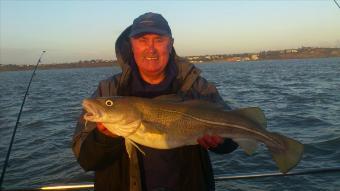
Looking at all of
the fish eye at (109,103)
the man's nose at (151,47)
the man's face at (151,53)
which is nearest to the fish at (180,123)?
the fish eye at (109,103)

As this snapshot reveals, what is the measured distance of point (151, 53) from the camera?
418 centimetres

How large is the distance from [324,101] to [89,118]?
20.7 metres

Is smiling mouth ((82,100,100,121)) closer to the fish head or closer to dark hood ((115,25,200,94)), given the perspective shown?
the fish head

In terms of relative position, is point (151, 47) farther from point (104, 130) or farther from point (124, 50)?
point (104, 130)

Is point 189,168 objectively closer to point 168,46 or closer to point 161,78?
point 161,78

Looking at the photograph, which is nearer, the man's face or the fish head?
the fish head

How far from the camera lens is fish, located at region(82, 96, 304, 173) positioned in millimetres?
3697

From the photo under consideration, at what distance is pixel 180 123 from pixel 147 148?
0.46 meters

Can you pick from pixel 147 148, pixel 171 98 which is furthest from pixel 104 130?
pixel 171 98

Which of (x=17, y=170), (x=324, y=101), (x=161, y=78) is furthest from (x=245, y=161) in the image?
(x=324, y=101)

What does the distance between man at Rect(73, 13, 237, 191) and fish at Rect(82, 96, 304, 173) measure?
0.44ft

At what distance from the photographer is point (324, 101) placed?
2206 cm

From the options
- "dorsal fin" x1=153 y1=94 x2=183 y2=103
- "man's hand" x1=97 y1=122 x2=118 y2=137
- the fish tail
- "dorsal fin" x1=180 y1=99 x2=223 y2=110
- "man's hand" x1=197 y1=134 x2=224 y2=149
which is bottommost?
the fish tail

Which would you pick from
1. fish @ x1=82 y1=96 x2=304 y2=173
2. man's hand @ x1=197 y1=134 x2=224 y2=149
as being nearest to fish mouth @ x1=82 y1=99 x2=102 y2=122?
fish @ x1=82 y1=96 x2=304 y2=173
